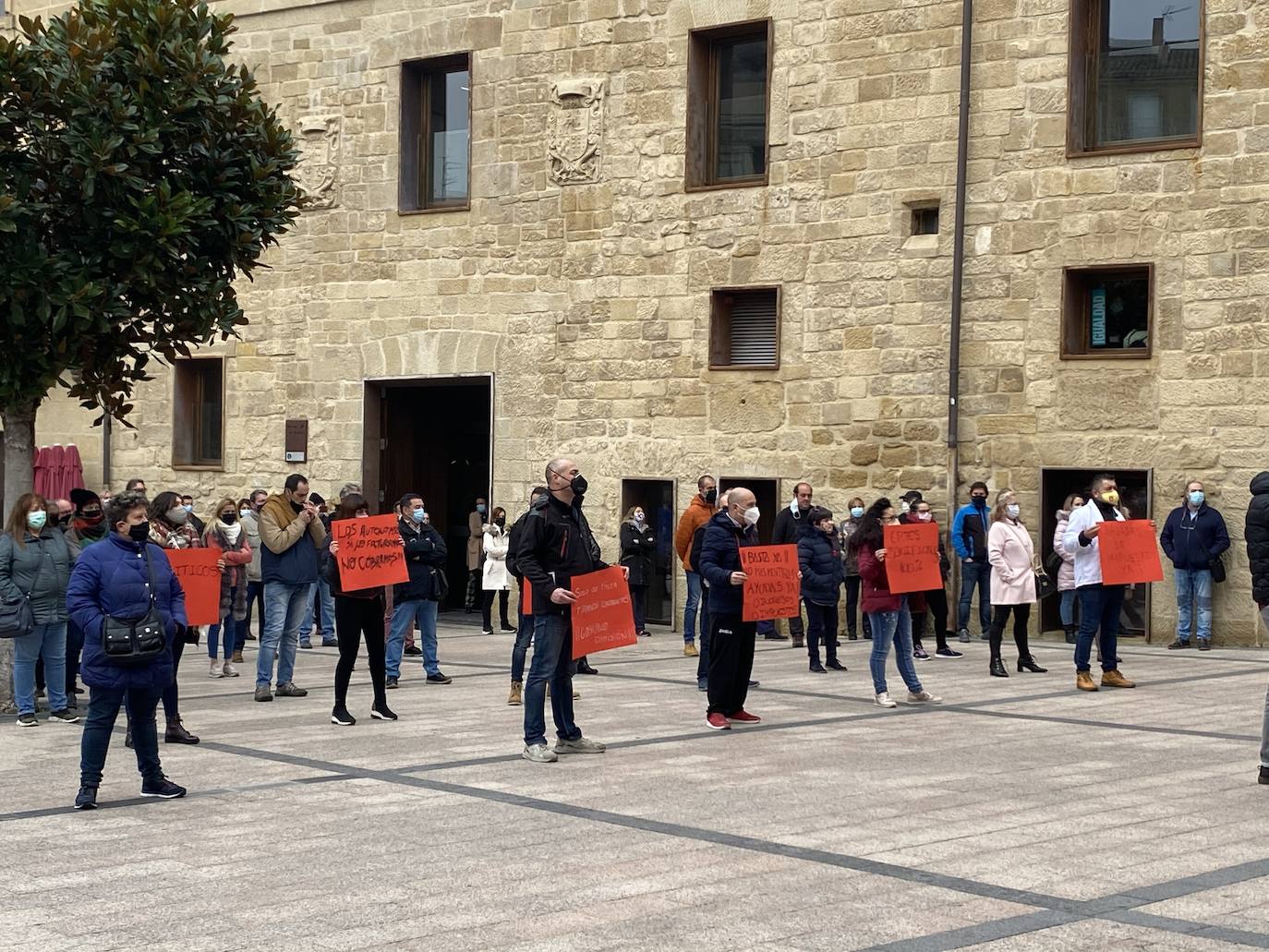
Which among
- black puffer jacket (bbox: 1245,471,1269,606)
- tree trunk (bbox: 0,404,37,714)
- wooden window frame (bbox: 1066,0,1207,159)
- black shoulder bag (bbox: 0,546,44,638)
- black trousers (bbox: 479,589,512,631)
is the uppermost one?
wooden window frame (bbox: 1066,0,1207,159)

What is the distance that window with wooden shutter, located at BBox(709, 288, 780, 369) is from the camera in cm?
2256

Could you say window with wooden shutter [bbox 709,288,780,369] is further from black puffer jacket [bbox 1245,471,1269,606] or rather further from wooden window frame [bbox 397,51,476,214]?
black puffer jacket [bbox 1245,471,1269,606]

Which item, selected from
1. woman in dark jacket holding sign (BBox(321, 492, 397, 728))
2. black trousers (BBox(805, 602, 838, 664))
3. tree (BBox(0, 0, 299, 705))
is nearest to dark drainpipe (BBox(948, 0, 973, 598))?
black trousers (BBox(805, 602, 838, 664))

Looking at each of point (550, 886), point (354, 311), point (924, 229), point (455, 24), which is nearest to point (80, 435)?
point (354, 311)

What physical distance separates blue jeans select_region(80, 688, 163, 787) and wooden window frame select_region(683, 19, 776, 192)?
558 inches

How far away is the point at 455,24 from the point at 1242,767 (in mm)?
16967

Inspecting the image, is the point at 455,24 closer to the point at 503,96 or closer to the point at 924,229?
the point at 503,96

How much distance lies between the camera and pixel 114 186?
14.0 m

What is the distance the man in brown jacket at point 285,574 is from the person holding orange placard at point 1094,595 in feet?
20.7

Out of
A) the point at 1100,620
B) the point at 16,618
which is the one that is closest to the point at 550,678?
the point at 16,618

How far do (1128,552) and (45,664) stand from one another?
28.1 ft

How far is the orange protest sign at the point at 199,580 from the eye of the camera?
14.2m

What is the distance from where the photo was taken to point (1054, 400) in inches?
805

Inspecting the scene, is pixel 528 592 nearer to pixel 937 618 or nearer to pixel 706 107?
pixel 937 618
